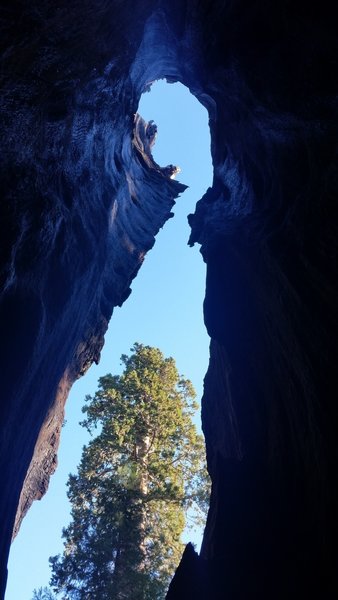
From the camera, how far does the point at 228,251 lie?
40.7ft

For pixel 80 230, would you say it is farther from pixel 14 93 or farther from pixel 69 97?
pixel 14 93

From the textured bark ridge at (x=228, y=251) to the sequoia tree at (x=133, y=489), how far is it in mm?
4138

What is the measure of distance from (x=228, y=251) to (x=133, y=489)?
1031cm

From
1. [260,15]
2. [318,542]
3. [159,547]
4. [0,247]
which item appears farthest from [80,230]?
[159,547]

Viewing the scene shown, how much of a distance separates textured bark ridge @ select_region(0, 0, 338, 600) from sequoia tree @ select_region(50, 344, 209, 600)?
4.14 metres

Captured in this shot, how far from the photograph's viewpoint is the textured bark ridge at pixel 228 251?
6.16 meters

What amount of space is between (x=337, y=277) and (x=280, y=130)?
3933 millimetres

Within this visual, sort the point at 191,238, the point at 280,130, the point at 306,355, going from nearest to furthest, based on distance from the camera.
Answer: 1. the point at 306,355
2. the point at 280,130
3. the point at 191,238

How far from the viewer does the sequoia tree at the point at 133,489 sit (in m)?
15.6

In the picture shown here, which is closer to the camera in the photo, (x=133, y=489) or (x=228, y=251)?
(x=228, y=251)

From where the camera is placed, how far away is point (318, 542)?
248 inches

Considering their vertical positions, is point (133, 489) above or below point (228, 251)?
below

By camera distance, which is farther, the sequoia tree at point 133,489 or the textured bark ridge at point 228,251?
the sequoia tree at point 133,489

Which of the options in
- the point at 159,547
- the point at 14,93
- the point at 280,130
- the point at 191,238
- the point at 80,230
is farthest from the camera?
the point at 159,547
